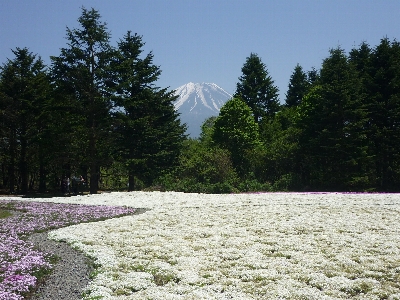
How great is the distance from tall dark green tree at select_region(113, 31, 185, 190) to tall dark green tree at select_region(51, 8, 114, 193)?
1.67 meters

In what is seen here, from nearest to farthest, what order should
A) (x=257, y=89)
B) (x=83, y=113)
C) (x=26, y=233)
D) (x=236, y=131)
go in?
(x=26, y=233) → (x=83, y=113) → (x=236, y=131) → (x=257, y=89)

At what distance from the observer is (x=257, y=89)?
68500 millimetres

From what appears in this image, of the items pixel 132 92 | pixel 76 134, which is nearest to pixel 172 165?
pixel 132 92

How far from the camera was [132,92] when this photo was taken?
41.8 meters

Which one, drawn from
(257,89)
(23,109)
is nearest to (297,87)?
(257,89)

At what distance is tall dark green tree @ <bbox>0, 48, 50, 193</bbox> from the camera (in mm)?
37594

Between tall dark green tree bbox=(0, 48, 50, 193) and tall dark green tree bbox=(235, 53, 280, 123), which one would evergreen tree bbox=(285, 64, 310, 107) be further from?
tall dark green tree bbox=(0, 48, 50, 193)

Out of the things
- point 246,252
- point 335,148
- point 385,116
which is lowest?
point 246,252

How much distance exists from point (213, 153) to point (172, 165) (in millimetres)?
6700

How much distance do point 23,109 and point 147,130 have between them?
1383 centimetres

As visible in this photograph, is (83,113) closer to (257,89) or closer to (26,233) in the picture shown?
(26,233)

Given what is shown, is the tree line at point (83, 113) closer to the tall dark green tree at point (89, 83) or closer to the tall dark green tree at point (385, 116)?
the tall dark green tree at point (89, 83)

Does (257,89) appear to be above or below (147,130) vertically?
above

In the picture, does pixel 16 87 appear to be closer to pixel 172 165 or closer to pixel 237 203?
pixel 172 165
